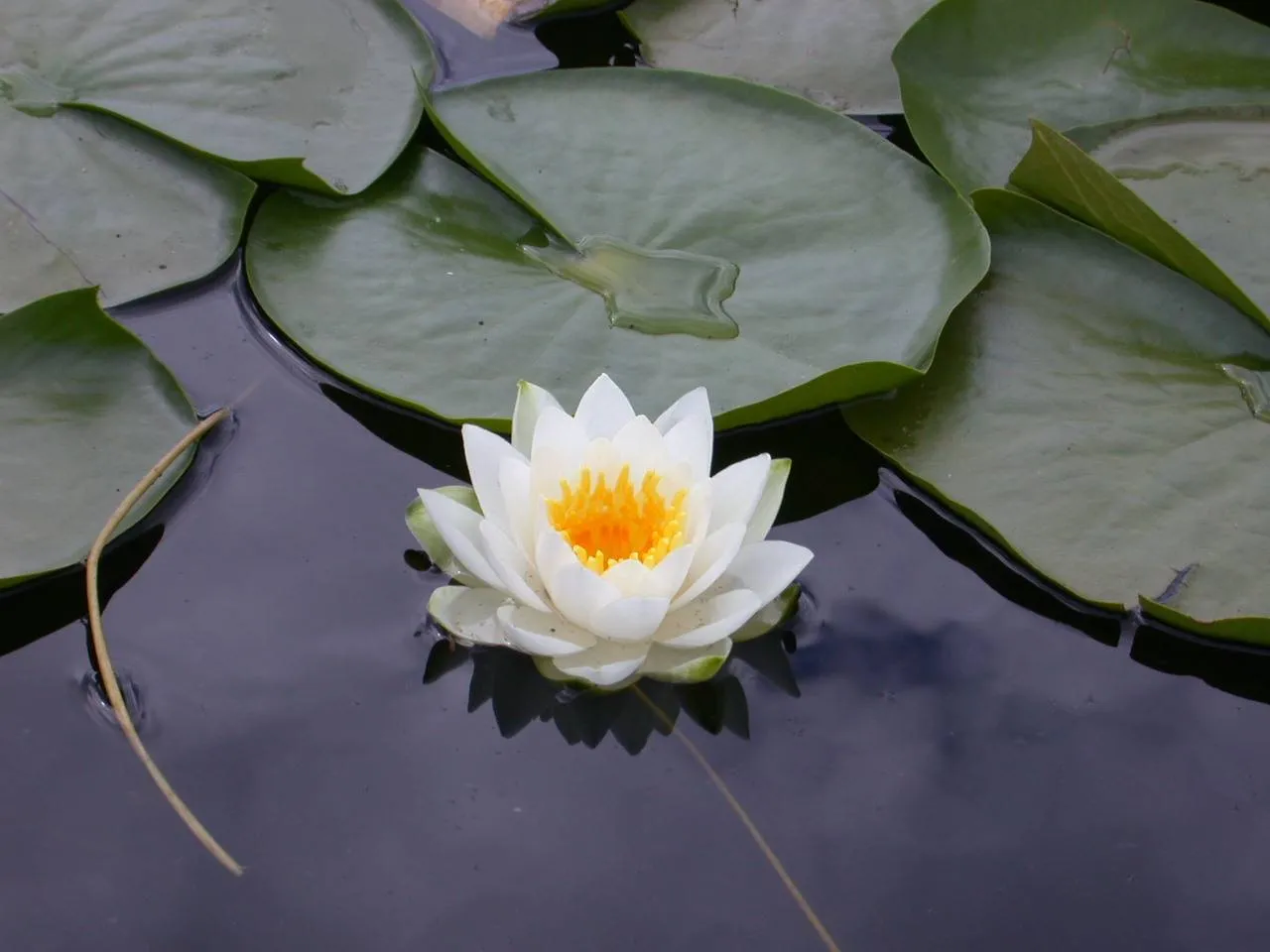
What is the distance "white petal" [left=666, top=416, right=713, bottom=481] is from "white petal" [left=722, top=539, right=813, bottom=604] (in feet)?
0.47

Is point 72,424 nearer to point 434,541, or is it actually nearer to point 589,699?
point 434,541

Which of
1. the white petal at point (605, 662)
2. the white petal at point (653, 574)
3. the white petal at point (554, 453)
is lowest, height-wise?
the white petal at point (605, 662)

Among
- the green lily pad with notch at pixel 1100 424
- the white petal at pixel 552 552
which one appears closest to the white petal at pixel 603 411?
the white petal at pixel 552 552

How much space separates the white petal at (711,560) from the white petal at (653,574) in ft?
0.17

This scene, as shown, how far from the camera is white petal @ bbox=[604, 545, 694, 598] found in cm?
156

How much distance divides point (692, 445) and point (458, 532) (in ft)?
1.27

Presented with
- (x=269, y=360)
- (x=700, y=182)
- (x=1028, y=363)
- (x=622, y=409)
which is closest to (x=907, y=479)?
(x=1028, y=363)

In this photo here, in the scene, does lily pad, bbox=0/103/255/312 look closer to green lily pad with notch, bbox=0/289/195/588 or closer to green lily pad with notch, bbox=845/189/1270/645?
green lily pad with notch, bbox=0/289/195/588

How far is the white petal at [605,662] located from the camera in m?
1.58

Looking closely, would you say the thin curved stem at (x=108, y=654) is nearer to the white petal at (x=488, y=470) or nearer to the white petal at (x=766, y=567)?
the white petal at (x=488, y=470)

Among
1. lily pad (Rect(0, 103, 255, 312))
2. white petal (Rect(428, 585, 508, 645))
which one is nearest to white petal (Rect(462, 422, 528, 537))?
white petal (Rect(428, 585, 508, 645))

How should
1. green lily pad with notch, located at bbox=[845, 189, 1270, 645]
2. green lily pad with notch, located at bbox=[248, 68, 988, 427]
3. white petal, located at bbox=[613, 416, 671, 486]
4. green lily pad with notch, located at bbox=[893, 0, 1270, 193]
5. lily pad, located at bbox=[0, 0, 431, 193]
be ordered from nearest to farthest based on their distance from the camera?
white petal, located at bbox=[613, 416, 671, 486] < green lily pad with notch, located at bbox=[845, 189, 1270, 645] < green lily pad with notch, located at bbox=[248, 68, 988, 427] < lily pad, located at bbox=[0, 0, 431, 193] < green lily pad with notch, located at bbox=[893, 0, 1270, 193]

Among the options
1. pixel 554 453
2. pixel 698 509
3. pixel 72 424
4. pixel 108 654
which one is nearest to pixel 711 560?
pixel 698 509

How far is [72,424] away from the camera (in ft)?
6.15
